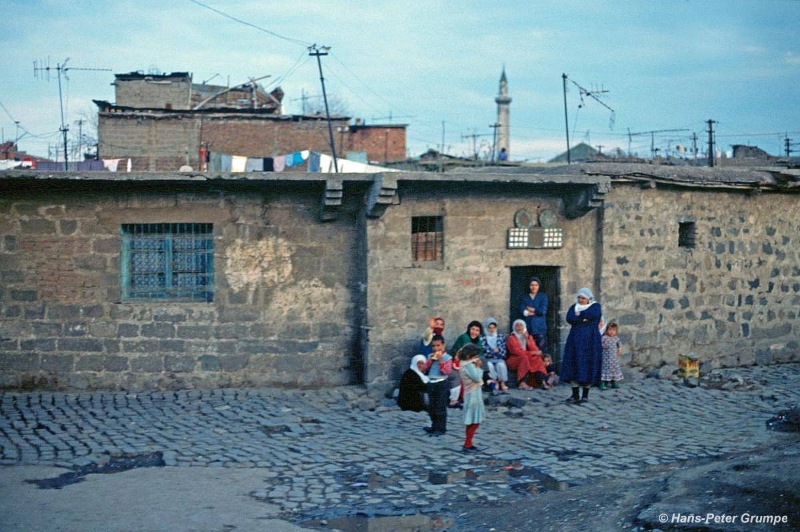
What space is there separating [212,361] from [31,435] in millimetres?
3190

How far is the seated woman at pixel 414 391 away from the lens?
11836 mm

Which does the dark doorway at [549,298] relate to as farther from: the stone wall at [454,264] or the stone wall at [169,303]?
the stone wall at [169,303]

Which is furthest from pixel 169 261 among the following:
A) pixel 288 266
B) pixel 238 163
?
pixel 238 163

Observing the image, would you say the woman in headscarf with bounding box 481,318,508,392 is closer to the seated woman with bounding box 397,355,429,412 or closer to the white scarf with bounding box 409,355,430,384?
the white scarf with bounding box 409,355,430,384

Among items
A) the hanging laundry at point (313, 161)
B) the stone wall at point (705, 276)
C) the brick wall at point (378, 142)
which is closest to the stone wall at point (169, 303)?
the stone wall at point (705, 276)

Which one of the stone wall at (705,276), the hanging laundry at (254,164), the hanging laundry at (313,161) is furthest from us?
the hanging laundry at (254,164)

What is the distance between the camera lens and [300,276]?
13.9 meters

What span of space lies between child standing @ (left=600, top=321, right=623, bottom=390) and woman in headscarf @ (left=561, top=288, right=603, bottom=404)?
94cm

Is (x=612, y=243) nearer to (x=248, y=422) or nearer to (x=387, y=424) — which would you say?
(x=387, y=424)

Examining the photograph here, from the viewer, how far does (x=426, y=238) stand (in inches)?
555

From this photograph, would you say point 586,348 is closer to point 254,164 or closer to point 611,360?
point 611,360

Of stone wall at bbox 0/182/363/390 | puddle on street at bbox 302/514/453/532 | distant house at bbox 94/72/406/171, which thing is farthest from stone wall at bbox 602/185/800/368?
distant house at bbox 94/72/406/171

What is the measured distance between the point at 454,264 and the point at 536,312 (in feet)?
4.85

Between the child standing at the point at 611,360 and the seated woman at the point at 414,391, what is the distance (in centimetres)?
343
